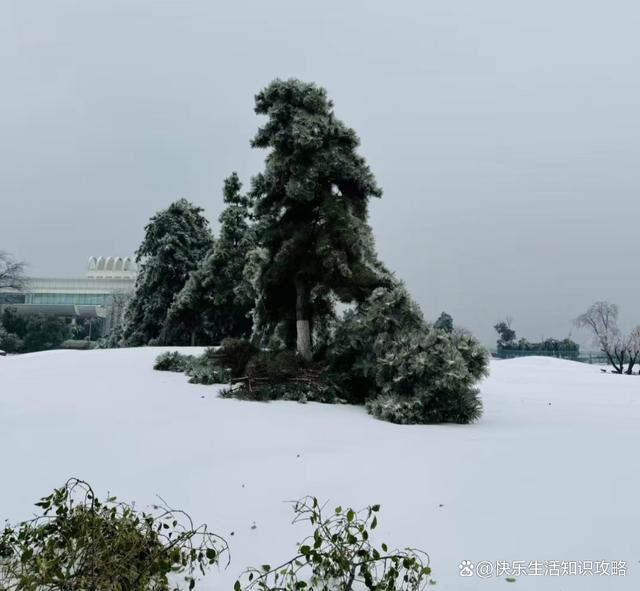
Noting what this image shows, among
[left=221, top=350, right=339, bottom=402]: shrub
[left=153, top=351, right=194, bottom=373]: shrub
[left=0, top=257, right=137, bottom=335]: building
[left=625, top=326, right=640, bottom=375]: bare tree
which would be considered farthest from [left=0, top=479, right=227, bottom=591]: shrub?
[left=0, top=257, right=137, bottom=335]: building

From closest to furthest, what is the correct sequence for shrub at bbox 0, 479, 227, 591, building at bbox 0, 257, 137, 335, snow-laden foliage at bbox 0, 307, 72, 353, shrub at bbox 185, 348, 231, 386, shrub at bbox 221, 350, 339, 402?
shrub at bbox 0, 479, 227, 591 < shrub at bbox 221, 350, 339, 402 < shrub at bbox 185, 348, 231, 386 < snow-laden foliage at bbox 0, 307, 72, 353 < building at bbox 0, 257, 137, 335

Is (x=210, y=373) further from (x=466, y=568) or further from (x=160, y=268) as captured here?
(x=160, y=268)

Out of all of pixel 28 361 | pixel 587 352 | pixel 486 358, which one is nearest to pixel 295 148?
pixel 486 358

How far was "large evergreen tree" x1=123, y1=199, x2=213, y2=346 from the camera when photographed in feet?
71.3

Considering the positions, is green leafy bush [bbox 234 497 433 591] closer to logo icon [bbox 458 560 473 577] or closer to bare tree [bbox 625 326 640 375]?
logo icon [bbox 458 560 473 577]

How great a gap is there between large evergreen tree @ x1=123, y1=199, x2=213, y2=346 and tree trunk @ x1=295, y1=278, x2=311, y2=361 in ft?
46.3

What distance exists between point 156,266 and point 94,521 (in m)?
20.9

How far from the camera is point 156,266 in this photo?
71.7 feet

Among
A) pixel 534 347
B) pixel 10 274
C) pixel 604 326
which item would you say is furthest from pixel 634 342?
pixel 10 274

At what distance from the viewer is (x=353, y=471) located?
3492mm

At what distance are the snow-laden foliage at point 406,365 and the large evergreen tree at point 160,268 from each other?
15.8 meters

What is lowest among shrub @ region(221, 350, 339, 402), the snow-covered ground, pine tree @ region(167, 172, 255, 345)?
the snow-covered ground

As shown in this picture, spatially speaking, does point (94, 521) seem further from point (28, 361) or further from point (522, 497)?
point (28, 361)

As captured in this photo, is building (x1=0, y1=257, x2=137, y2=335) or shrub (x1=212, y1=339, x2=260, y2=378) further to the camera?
building (x1=0, y1=257, x2=137, y2=335)
